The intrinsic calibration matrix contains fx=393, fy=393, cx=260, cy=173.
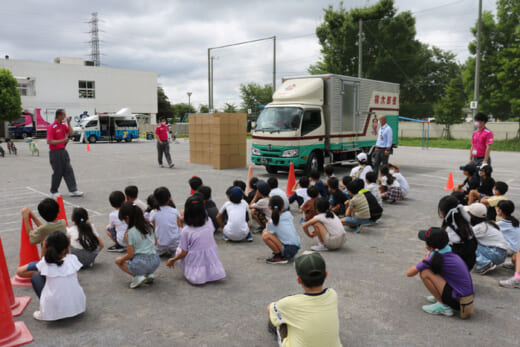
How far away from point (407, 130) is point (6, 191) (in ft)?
143

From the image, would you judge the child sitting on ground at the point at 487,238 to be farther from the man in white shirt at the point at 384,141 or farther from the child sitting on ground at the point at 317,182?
the man in white shirt at the point at 384,141

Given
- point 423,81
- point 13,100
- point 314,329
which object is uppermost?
point 423,81

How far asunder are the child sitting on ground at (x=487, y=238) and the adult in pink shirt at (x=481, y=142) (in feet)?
14.0

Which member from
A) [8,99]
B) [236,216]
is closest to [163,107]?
[8,99]

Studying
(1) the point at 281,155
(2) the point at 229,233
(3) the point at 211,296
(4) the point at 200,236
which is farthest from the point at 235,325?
(1) the point at 281,155

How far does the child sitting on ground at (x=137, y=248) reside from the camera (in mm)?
4477

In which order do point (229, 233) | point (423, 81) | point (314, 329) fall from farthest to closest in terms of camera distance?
point (423, 81), point (229, 233), point (314, 329)

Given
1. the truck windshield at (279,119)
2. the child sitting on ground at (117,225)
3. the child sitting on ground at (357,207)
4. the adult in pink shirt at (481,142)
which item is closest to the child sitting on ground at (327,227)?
the child sitting on ground at (357,207)

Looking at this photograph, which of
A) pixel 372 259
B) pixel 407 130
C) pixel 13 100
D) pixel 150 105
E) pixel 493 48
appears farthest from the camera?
pixel 150 105

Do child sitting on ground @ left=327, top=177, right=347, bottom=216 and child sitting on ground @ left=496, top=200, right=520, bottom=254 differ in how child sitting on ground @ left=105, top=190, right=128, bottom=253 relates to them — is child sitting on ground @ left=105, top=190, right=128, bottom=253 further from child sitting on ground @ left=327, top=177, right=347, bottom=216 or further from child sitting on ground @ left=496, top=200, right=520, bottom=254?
child sitting on ground @ left=496, top=200, right=520, bottom=254

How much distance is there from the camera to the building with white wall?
4944cm

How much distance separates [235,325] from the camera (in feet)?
12.4

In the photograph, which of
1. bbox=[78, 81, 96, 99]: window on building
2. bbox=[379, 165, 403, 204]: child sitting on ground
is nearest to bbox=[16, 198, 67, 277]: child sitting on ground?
bbox=[379, 165, 403, 204]: child sitting on ground

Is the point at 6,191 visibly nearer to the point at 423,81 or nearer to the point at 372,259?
the point at 372,259
